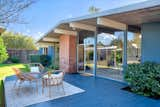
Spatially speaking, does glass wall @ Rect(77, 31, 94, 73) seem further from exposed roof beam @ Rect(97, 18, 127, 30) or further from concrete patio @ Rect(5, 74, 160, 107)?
concrete patio @ Rect(5, 74, 160, 107)

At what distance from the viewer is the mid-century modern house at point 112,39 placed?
284 inches

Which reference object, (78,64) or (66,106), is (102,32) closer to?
(78,64)

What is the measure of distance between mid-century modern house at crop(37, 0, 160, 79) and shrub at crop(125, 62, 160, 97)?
4.56 ft

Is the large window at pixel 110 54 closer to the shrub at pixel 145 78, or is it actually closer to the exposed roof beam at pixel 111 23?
the exposed roof beam at pixel 111 23

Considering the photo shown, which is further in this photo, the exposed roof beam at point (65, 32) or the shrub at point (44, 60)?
the shrub at point (44, 60)

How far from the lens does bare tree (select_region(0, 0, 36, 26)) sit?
3.77m

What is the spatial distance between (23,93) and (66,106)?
2471mm

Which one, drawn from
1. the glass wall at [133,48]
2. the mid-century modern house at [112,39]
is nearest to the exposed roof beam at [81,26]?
the mid-century modern house at [112,39]

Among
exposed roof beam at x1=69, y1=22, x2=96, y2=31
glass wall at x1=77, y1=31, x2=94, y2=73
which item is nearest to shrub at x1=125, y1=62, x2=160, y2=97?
exposed roof beam at x1=69, y1=22, x2=96, y2=31

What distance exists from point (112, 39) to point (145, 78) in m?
4.05

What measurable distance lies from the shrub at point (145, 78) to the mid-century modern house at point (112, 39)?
139 cm

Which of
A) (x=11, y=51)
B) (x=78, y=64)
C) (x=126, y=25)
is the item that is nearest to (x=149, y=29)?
(x=126, y=25)

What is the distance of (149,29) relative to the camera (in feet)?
26.7

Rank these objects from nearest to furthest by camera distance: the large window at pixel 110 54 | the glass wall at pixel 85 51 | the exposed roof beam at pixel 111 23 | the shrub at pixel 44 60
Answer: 1. the exposed roof beam at pixel 111 23
2. the large window at pixel 110 54
3. the glass wall at pixel 85 51
4. the shrub at pixel 44 60
